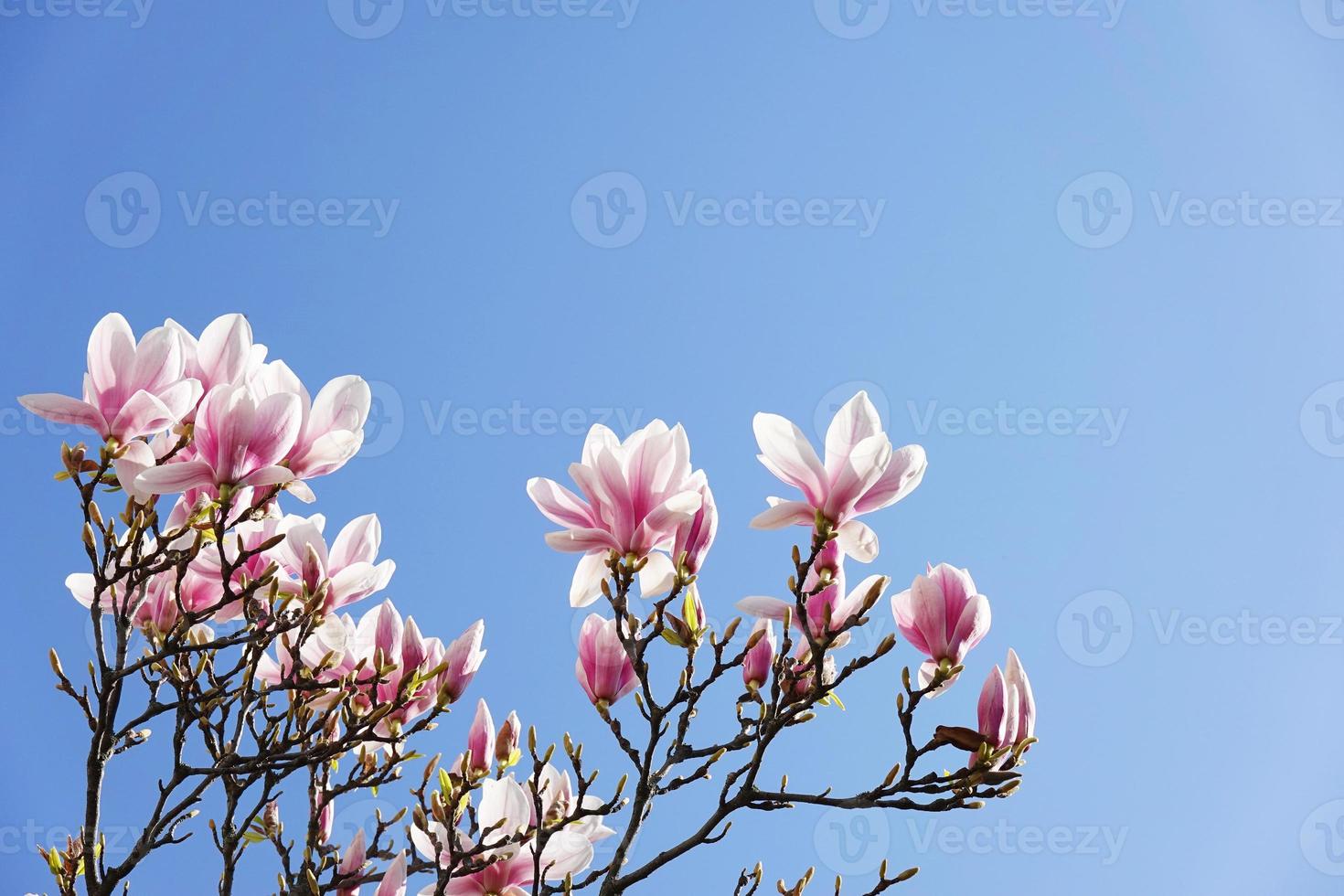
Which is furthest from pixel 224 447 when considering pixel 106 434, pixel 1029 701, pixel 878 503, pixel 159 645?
pixel 1029 701

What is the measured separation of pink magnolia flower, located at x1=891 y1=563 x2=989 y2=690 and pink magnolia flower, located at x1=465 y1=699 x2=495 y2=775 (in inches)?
27.4

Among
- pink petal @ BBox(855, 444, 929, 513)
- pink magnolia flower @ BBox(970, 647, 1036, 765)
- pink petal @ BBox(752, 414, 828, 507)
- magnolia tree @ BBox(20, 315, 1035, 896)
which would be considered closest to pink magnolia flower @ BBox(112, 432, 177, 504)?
magnolia tree @ BBox(20, 315, 1035, 896)

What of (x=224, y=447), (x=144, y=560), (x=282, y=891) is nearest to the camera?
(x=224, y=447)

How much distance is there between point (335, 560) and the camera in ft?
4.79

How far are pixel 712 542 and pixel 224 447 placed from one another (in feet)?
2.15

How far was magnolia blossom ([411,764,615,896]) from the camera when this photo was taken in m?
1.38

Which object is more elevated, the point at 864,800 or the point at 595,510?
the point at 595,510

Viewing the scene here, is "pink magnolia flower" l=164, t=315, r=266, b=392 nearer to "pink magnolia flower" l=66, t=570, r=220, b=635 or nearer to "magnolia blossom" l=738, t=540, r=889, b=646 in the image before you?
"pink magnolia flower" l=66, t=570, r=220, b=635

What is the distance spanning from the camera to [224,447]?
49.1 inches

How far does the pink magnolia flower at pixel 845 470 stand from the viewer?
1.29 m

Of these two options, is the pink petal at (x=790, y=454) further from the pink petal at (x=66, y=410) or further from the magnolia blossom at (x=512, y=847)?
the pink petal at (x=66, y=410)

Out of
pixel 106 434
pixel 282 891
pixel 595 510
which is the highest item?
pixel 106 434

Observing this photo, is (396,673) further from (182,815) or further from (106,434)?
(106,434)

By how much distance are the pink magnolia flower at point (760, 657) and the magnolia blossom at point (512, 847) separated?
0.34 meters
